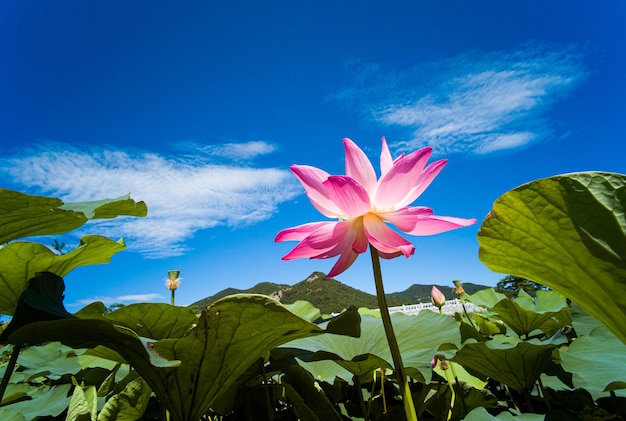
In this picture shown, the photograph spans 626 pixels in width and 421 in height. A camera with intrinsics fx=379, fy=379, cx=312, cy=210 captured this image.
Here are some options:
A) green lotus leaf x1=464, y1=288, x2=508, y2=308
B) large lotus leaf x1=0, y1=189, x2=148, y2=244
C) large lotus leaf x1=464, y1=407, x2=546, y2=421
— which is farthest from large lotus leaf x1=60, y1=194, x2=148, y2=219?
green lotus leaf x1=464, y1=288, x2=508, y2=308

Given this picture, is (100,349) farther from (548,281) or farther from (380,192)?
(548,281)

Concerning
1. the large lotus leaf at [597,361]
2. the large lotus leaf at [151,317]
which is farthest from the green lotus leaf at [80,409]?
the large lotus leaf at [597,361]

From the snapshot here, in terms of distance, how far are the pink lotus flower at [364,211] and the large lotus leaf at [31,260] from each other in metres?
0.49

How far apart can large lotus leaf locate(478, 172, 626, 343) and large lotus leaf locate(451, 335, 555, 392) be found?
0.49 metres

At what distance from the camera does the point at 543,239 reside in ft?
2.29

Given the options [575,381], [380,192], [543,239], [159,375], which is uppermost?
[380,192]

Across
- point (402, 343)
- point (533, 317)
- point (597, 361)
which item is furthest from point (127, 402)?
point (533, 317)

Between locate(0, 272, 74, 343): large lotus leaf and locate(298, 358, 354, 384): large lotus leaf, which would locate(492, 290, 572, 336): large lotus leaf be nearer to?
locate(298, 358, 354, 384): large lotus leaf

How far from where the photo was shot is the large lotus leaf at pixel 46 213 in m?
0.72

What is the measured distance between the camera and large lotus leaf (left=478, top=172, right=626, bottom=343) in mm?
622

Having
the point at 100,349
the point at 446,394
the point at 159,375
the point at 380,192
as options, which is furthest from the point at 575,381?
the point at 100,349

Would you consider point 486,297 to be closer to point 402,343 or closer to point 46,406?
point 402,343

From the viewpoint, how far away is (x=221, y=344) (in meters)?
0.69

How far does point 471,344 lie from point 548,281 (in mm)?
476
